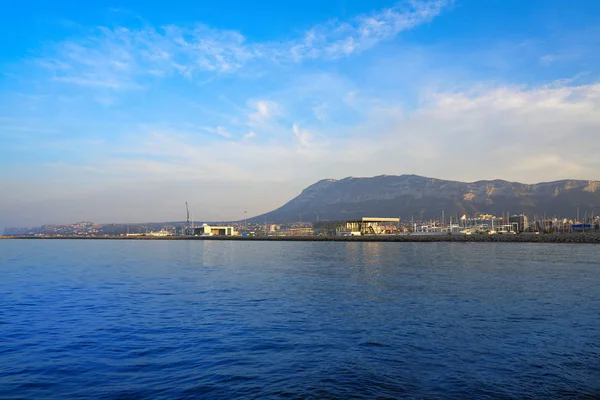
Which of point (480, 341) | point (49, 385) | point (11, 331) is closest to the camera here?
point (49, 385)

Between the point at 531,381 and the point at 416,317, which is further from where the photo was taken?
the point at 416,317

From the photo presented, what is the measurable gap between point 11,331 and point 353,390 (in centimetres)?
1627

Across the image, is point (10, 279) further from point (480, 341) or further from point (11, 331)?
point (480, 341)

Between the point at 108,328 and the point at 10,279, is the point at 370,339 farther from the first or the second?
the point at 10,279

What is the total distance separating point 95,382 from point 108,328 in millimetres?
7436

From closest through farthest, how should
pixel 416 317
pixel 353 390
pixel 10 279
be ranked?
pixel 353 390 < pixel 416 317 < pixel 10 279

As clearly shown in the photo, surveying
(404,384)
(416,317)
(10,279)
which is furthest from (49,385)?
(10,279)

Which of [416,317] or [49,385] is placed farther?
[416,317]

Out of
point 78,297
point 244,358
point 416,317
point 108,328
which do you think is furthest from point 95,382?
point 78,297

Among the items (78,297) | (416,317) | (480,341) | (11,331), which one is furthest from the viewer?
(78,297)

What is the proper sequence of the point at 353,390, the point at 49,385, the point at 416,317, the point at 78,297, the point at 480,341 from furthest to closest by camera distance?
the point at 78,297
the point at 416,317
the point at 480,341
the point at 49,385
the point at 353,390

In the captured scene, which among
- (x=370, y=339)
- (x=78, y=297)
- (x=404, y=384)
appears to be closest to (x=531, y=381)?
(x=404, y=384)

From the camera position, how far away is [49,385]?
12555 mm

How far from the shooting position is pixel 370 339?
17.2 meters
